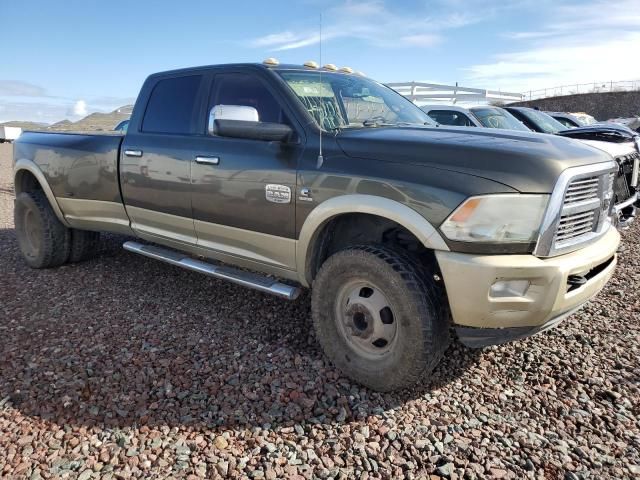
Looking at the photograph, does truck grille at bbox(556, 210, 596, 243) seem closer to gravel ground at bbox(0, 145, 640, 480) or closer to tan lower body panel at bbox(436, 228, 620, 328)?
tan lower body panel at bbox(436, 228, 620, 328)

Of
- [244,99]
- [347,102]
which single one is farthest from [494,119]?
[244,99]

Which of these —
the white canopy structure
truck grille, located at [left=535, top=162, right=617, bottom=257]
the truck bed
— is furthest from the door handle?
the white canopy structure

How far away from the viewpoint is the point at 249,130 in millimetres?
3041

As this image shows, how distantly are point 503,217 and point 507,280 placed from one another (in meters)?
0.31

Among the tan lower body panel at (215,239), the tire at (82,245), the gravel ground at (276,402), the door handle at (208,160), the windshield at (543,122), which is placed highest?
the windshield at (543,122)

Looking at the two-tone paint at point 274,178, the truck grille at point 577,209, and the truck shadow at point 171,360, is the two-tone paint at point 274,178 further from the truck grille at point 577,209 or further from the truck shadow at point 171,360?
the truck shadow at point 171,360

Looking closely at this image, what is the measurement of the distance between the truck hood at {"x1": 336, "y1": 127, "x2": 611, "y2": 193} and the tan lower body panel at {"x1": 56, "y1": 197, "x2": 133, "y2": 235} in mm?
2471

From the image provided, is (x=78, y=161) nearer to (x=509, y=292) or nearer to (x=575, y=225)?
(x=509, y=292)

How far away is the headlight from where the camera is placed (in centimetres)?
241

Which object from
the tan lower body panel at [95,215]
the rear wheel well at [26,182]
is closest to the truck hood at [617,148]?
the tan lower body panel at [95,215]

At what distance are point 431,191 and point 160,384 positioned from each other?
6.35ft

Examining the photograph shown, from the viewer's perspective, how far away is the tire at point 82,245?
5.36 meters

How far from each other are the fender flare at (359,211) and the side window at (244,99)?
2.44 ft

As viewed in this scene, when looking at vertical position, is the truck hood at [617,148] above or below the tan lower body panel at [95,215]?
above
